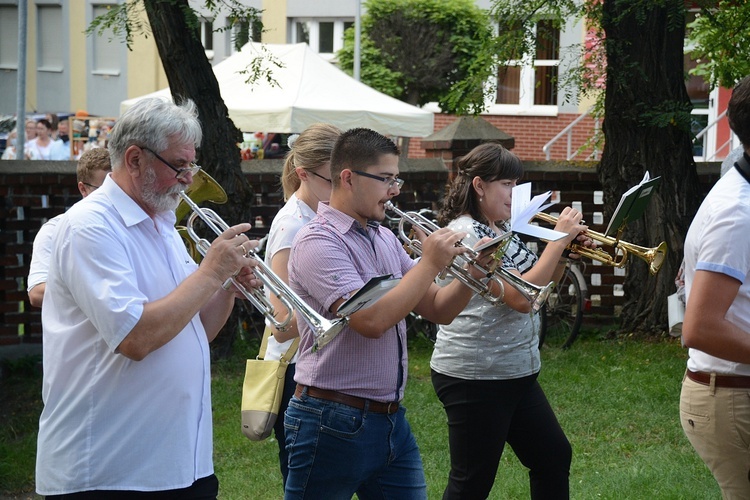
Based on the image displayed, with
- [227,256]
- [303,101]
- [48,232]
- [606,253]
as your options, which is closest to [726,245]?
[606,253]

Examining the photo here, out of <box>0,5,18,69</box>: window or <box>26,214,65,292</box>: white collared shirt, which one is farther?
<box>0,5,18,69</box>: window

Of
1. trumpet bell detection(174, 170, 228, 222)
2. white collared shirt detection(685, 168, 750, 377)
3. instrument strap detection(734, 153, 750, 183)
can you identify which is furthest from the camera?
trumpet bell detection(174, 170, 228, 222)

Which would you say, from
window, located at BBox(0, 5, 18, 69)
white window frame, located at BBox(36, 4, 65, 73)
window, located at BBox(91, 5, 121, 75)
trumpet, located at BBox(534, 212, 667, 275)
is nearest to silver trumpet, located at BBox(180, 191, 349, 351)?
trumpet, located at BBox(534, 212, 667, 275)

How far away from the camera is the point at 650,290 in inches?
326

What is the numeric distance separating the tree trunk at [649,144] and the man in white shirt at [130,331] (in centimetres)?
580

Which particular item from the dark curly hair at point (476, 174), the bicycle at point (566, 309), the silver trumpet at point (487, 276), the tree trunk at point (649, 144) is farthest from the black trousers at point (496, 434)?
the tree trunk at point (649, 144)

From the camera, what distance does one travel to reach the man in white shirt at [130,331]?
2584mm

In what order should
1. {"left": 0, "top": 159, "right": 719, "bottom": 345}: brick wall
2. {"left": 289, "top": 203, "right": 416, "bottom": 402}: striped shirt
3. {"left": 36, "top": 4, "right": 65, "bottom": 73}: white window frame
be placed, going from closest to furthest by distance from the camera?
1. {"left": 289, "top": 203, "right": 416, "bottom": 402}: striped shirt
2. {"left": 0, "top": 159, "right": 719, "bottom": 345}: brick wall
3. {"left": 36, "top": 4, "right": 65, "bottom": 73}: white window frame

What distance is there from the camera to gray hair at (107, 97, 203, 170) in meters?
2.76

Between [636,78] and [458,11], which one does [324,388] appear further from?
[458,11]

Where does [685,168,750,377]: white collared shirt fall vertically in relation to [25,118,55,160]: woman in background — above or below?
below

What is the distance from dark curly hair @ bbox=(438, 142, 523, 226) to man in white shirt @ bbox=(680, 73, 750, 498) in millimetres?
1045

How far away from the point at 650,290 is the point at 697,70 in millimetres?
3344

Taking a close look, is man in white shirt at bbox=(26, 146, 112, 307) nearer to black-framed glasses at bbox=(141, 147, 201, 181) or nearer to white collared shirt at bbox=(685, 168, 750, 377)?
black-framed glasses at bbox=(141, 147, 201, 181)
